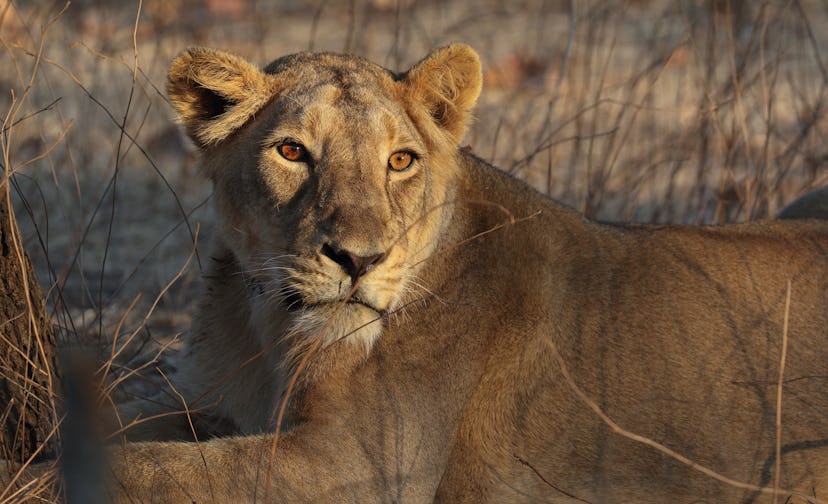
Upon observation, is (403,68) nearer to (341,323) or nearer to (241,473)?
(341,323)

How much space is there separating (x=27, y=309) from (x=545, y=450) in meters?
1.66

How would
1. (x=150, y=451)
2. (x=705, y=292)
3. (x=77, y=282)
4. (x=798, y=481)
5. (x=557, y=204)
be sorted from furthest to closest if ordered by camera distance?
(x=77, y=282) → (x=557, y=204) → (x=705, y=292) → (x=798, y=481) → (x=150, y=451)

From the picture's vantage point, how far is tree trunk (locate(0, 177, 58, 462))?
9.88ft

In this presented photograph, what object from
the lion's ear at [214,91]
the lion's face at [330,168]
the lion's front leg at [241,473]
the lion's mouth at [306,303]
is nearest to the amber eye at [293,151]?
the lion's face at [330,168]

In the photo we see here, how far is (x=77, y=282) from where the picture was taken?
5297 millimetres

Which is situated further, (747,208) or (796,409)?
(747,208)

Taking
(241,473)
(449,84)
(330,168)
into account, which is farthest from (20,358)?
(449,84)

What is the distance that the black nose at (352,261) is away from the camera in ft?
8.80

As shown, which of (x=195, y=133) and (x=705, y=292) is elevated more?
(x=195, y=133)

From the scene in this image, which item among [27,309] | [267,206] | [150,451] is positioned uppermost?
[267,206]

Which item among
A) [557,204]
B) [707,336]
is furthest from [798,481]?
[557,204]

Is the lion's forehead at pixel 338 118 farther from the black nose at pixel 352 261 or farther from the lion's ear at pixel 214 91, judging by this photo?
the black nose at pixel 352 261

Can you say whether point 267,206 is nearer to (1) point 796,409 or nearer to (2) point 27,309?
(2) point 27,309

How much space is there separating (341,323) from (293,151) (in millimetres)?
562
